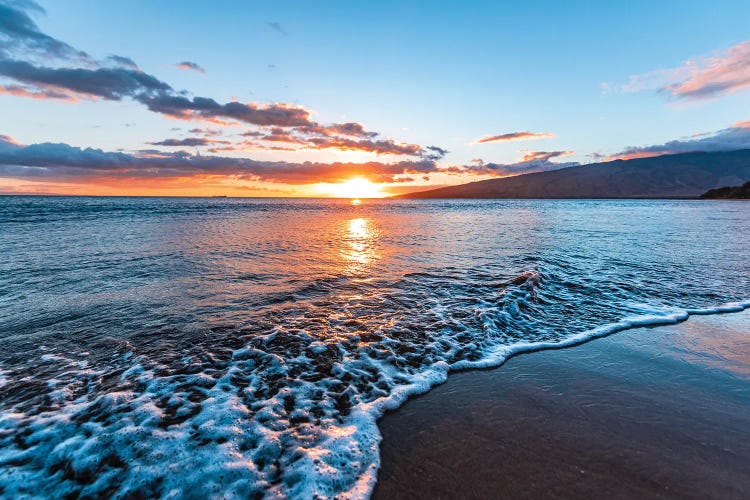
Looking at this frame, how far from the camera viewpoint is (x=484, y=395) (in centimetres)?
418

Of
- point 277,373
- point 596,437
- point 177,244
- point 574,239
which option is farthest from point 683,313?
point 177,244

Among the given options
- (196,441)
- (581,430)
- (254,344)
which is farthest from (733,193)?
(196,441)

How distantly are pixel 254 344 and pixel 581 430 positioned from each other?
4.53 meters

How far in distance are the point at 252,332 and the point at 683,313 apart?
8492 millimetres

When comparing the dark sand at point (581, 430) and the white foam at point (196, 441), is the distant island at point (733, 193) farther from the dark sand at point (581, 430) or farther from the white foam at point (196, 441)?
the white foam at point (196, 441)

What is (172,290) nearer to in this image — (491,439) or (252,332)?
(252,332)

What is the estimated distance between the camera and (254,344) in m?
5.46

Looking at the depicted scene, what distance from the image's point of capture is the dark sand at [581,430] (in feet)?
9.21

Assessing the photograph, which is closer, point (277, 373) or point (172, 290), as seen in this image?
point (277, 373)

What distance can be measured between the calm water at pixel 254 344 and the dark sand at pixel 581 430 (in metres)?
0.39

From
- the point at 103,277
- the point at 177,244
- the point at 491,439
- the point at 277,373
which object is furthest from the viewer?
the point at 177,244

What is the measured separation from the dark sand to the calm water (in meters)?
0.39

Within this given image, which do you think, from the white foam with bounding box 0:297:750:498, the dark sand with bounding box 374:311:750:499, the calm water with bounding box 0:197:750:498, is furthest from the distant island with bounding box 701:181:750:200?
the white foam with bounding box 0:297:750:498

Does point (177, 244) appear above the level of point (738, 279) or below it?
below
